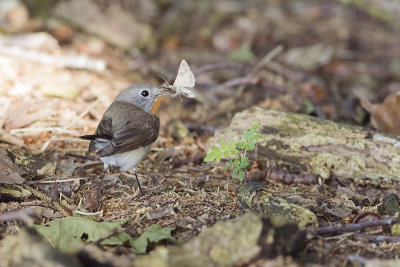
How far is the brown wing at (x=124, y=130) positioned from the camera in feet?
12.8

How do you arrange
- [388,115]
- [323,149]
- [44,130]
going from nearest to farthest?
[323,149] < [44,130] < [388,115]

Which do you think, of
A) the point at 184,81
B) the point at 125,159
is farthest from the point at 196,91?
the point at 125,159

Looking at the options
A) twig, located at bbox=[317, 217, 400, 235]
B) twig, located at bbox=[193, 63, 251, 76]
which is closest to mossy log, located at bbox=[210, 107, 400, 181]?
twig, located at bbox=[317, 217, 400, 235]

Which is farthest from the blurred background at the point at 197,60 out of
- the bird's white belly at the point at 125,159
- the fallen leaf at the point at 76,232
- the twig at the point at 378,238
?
the twig at the point at 378,238

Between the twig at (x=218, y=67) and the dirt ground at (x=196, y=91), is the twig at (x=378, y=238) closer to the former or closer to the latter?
the dirt ground at (x=196, y=91)

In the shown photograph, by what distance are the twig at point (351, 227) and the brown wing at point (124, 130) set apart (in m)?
1.88

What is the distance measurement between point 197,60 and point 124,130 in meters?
3.86

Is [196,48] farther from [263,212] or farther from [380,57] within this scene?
[263,212]

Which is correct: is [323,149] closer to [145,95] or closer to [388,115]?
[388,115]

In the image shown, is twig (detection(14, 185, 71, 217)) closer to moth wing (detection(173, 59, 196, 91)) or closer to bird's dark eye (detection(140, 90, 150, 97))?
bird's dark eye (detection(140, 90, 150, 97))

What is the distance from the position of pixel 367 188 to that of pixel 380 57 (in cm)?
511

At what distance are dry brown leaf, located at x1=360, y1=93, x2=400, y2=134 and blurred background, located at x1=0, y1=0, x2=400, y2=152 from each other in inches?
0.5

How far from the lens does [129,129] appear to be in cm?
411

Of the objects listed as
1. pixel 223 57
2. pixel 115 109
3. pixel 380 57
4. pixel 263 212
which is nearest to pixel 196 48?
pixel 223 57
